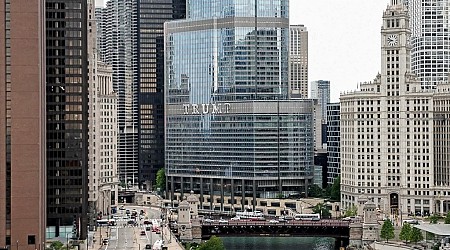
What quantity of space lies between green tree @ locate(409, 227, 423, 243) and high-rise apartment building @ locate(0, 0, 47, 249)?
226 ft

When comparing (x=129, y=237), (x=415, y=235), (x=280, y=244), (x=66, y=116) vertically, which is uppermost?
(x=66, y=116)

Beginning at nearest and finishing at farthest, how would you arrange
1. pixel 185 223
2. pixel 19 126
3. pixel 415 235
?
pixel 19 126 < pixel 415 235 < pixel 185 223

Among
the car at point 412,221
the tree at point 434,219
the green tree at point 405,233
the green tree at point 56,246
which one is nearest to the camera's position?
the green tree at point 56,246

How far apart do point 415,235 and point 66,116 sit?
62849mm

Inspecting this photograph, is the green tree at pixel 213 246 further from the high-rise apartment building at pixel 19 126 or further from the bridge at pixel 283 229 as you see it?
the high-rise apartment building at pixel 19 126

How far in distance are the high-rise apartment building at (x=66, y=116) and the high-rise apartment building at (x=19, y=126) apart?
29.5 metres

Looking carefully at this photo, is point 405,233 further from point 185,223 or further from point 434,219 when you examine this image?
point 185,223

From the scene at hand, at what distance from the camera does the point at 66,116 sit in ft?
545

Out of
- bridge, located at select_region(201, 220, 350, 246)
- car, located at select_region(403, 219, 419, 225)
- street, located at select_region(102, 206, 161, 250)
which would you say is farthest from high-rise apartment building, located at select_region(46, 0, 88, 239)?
car, located at select_region(403, 219, 419, 225)

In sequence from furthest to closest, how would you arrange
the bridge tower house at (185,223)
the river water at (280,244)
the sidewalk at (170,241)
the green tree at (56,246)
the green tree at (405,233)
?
the bridge tower house at (185,223), the river water at (280,244), the green tree at (405,233), the sidewalk at (170,241), the green tree at (56,246)

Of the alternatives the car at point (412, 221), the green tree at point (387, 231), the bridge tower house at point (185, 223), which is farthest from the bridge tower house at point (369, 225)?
the bridge tower house at point (185, 223)

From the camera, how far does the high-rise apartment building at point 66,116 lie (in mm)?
164125

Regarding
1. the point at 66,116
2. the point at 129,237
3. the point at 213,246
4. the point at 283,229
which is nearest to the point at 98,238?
the point at 129,237

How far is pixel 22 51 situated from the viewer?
13388cm
